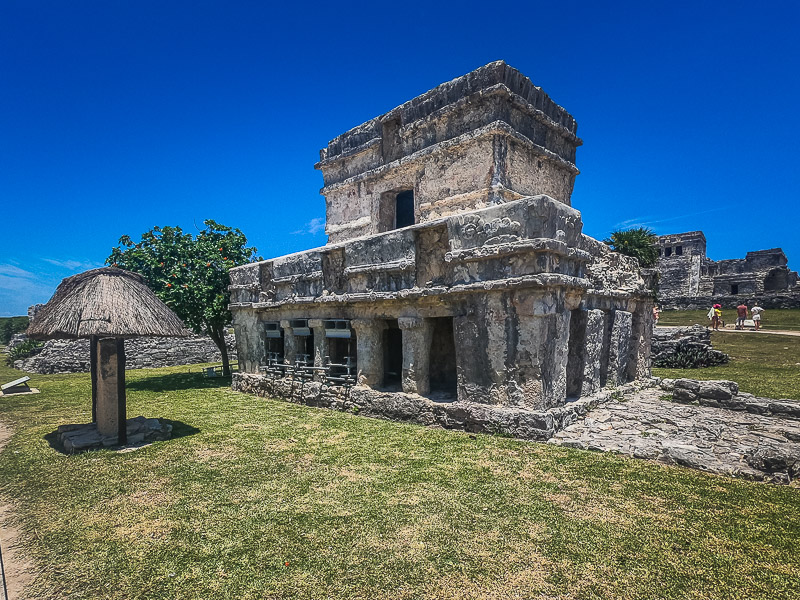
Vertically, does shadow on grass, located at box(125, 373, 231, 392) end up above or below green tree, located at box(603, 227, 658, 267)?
below

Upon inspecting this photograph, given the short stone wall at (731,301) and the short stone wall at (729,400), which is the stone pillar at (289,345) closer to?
the short stone wall at (729,400)

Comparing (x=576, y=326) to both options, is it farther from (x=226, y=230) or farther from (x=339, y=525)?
(x=226, y=230)

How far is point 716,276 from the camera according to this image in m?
34.2

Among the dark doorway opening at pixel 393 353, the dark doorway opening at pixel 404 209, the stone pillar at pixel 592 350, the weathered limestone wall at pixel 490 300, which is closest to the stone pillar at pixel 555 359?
the weathered limestone wall at pixel 490 300

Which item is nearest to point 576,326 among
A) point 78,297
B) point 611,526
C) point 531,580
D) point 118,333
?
point 611,526

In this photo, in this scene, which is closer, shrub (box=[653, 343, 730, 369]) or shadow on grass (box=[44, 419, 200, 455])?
shadow on grass (box=[44, 419, 200, 455])

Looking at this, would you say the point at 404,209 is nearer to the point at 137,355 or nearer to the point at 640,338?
the point at 640,338

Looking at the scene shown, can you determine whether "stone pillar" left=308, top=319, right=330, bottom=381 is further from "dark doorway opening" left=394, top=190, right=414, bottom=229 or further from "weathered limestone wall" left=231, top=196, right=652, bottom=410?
"dark doorway opening" left=394, top=190, right=414, bottom=229

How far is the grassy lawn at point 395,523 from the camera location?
2.90 meters

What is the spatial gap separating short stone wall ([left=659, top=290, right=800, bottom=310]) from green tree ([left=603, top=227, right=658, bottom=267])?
6.02 metres

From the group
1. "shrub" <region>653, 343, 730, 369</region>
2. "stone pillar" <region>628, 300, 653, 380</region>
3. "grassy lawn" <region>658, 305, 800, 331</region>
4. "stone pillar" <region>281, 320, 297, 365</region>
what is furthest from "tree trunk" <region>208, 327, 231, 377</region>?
"grassy lawn" <region>658, 305, 800, 331</region>

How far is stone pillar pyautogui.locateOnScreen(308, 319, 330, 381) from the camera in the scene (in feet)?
30.1

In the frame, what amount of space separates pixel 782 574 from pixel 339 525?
129 inches

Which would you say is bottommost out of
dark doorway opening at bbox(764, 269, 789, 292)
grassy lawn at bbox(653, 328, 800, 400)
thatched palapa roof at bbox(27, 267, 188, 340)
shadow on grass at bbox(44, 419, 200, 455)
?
shadow on grass at bbox(44, 419, 200, 455)
